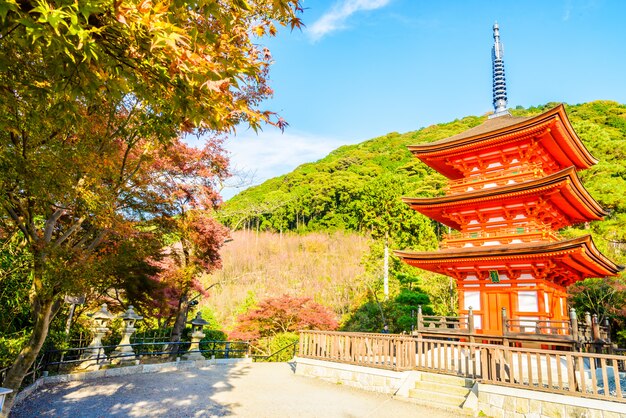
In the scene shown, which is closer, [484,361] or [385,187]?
[484,361]

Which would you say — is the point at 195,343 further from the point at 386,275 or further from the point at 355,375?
the point at 386,275

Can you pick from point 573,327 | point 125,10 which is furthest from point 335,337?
point 125,10

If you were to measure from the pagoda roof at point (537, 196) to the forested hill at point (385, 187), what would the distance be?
8.37m

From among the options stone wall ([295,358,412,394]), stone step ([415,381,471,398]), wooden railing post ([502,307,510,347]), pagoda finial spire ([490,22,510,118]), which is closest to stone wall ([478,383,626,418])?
stone step ([415,381,471,398])

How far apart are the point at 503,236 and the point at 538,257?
1611 mm

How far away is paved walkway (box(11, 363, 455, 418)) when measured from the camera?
265 inches

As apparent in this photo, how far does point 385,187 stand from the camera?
29.8m

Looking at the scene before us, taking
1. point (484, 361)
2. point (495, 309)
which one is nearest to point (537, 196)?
point (495, 309)

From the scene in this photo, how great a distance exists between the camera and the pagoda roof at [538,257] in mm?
10961

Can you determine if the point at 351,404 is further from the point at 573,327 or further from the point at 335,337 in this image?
the point at 573,327

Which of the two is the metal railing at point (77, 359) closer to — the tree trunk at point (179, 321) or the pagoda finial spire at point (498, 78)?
the tree trunk at point (179, 321)

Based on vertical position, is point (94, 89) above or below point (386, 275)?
below

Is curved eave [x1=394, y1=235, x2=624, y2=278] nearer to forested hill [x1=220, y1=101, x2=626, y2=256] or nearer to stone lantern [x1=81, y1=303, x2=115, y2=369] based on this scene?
forested hill [x1=220, y1=101, x2=626, y2=256]

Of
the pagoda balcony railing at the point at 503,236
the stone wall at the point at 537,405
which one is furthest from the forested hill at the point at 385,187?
the stone wall at the point at 537,405
